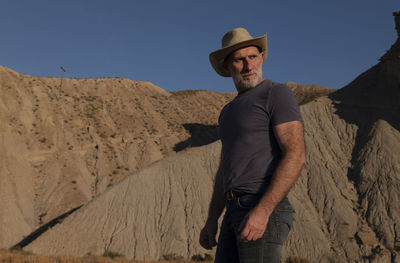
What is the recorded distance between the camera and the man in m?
2.42

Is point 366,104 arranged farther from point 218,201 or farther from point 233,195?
point 233,195

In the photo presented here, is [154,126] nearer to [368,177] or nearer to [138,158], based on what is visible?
[138,158]

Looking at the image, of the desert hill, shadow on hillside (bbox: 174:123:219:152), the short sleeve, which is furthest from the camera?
shadow on hillside (bbox: 174:123:219:152)

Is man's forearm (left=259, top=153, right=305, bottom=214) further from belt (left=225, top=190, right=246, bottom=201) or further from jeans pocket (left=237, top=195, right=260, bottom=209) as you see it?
belt (left=225, top=190, right=246, bottom=201)

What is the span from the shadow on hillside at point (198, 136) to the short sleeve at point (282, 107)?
4470cm

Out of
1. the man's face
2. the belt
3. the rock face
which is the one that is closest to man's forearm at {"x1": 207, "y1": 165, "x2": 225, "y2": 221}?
the belt

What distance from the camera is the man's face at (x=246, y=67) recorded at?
9.46ft

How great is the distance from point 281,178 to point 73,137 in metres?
43.8

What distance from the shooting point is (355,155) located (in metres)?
26.9

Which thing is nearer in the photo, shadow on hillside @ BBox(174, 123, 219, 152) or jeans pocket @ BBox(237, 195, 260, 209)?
jeans pocket @ BBox(237, 195, 260, 209)

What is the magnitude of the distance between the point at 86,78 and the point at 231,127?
57221mm

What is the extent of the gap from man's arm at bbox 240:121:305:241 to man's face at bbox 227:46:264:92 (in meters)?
0.51

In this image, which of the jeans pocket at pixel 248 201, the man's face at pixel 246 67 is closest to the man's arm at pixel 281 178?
the jeans pocket at pixel 248 201

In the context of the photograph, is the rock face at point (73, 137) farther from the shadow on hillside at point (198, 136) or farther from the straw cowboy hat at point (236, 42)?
the straw cowboy hat at point (236, 42)
